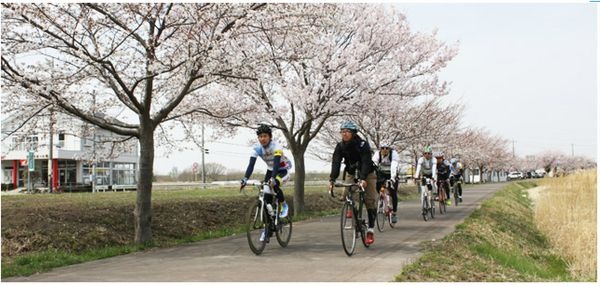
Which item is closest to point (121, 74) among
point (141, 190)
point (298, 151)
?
point (141, 190)

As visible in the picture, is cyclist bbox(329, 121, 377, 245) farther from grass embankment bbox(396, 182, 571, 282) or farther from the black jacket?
grass embankment bbox(396, 182, 571, 282)

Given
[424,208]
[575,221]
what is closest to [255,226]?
[424,208]

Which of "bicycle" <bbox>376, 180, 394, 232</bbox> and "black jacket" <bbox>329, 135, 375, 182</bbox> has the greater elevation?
"black jacket" <bbox>329, 135, 375, 182</bbox>

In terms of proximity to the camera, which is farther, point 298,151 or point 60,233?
point 298,151

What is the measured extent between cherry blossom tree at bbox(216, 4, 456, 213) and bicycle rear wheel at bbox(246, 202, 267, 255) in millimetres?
6343

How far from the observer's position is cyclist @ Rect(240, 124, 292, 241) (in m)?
8.26

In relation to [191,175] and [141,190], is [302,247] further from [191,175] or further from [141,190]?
[191,175]

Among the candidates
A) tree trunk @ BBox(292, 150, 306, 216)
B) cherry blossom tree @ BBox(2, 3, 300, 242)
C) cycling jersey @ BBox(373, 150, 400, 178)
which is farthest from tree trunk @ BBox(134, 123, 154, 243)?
tree trunk @ BBox(292, 150, 306, 216)

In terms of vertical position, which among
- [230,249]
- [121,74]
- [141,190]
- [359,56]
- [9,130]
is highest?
[359,56]

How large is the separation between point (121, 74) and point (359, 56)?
346 inches

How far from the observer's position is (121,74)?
33.8 feet

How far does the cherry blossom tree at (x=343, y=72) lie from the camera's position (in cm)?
1591

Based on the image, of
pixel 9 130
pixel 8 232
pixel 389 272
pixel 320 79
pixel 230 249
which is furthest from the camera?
pixel 320 79

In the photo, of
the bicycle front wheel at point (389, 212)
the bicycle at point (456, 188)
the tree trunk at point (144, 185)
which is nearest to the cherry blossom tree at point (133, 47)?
the tree trunk at point (144, 185)
